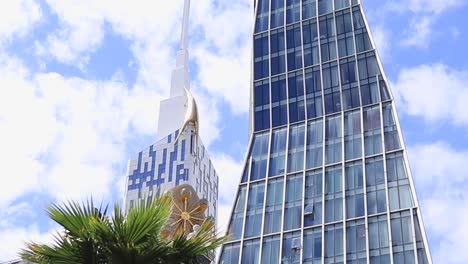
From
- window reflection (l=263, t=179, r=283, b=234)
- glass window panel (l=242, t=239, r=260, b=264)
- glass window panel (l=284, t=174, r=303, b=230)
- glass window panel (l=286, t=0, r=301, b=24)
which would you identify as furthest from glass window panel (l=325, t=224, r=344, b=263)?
glass window panel (l=286, t=0, r=301, b=24)

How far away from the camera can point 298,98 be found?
2803 inches

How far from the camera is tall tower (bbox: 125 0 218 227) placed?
95.9m

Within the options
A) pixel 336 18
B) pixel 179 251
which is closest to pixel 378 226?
pixel 336 18

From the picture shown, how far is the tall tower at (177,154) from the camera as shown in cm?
9594

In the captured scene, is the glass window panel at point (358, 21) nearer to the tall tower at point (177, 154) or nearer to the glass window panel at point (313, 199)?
the glass window panel at point (313, 199)

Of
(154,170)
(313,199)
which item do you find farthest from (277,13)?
(154,170)

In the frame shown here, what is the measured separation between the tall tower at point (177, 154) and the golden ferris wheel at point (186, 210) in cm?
7067

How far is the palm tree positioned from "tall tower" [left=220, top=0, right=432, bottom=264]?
48.3m

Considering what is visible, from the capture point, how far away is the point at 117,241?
9.60m

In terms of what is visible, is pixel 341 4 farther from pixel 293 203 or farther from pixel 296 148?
pixel 293 203

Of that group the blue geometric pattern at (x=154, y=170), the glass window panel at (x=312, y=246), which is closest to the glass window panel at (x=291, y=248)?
the glass window panel at (x=312, y=246)

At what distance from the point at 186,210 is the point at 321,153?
45664 mm

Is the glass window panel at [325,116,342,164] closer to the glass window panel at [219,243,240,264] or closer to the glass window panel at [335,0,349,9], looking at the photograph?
the glass window panel at [219,243,240,264]

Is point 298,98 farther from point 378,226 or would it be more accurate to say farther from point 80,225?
point 80,225
